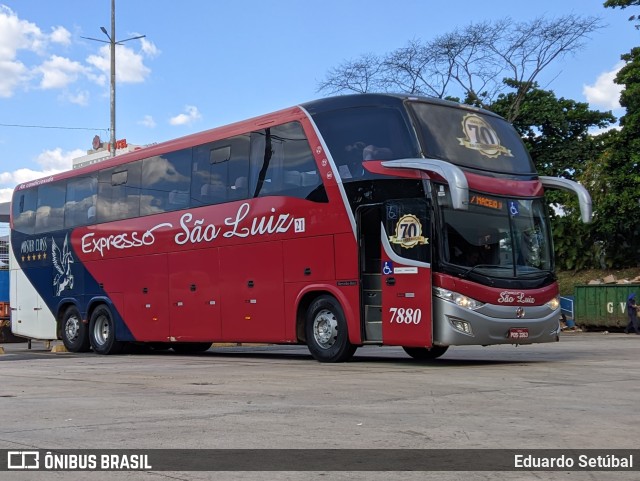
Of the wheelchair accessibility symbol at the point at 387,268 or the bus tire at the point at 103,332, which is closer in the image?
the wheelchair accessibility symbol at the point at 387,268

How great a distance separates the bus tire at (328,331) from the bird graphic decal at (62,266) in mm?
8752

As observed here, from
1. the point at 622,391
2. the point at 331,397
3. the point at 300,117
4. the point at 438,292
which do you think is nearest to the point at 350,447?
the point at 331,397

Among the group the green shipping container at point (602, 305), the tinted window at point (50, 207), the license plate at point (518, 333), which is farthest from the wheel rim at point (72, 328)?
the green shipping container at point (602, 305)

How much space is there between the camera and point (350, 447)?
6.57 meters

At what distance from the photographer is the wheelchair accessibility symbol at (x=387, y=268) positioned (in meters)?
13.8

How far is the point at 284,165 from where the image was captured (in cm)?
1550

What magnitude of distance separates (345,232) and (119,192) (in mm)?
7645

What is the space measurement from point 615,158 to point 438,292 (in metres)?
24.8

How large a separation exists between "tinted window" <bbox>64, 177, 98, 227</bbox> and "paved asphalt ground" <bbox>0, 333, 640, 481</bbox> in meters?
7.24

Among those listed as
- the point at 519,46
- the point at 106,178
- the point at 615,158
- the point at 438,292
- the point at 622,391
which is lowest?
the point at 622,391

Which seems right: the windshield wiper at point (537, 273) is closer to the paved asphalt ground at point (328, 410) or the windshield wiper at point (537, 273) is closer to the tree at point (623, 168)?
the paved asphalt ground at point (328, 410)

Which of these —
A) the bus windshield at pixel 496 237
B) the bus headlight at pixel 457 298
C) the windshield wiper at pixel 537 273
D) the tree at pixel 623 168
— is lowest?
the bus headlight at pixel 457 298

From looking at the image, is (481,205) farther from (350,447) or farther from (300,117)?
(350,447)

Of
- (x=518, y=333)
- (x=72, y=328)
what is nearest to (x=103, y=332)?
(x=72, y=328)
